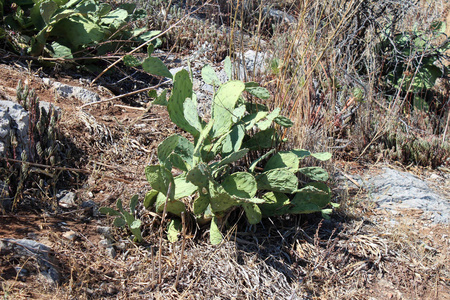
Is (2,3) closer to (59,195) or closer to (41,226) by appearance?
(59,195)

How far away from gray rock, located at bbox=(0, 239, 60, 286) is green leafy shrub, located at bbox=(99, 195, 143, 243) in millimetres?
412

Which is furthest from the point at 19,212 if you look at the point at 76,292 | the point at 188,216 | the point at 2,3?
the point at 2,3

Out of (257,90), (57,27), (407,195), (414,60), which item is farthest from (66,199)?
(414,60)

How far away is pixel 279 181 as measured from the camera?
→ 2598 millimetres

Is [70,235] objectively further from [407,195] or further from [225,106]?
[407,195]

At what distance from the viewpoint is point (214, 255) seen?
8.43 ft

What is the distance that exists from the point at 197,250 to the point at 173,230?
20 cm

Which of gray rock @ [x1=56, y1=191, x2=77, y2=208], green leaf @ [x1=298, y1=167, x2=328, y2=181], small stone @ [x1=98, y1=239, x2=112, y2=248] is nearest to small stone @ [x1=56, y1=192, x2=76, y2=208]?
gray rock @ [x1=56, y1=191, x2=77, y2=208]

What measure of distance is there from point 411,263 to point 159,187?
71.0 inches

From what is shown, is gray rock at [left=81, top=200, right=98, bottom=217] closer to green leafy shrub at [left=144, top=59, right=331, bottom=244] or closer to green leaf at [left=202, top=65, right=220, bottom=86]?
green leafy shrub at [left=144, top=59, right=331, bottom=244]

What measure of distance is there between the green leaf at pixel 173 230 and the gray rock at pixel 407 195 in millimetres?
1645

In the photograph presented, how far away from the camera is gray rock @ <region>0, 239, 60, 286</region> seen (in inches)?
84.5

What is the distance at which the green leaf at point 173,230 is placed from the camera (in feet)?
8.64

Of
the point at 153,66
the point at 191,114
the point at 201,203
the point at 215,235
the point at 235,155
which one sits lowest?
the point at 215,235
